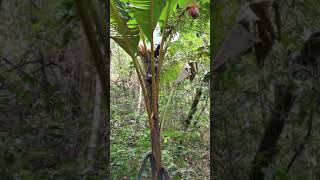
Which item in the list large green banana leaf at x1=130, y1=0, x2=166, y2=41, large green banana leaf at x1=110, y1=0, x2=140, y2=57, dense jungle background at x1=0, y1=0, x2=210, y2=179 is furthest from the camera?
large green banana leaf at x1=110, y1=0, x2=140, y2=57

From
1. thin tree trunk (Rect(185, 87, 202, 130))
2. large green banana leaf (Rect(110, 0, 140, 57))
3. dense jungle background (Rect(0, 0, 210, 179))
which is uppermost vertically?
large green banana leaf (Rect(110, 0, 140, 57))

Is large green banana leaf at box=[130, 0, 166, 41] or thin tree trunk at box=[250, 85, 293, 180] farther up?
large green banana leaf at box=[130, 0, 166, 41]

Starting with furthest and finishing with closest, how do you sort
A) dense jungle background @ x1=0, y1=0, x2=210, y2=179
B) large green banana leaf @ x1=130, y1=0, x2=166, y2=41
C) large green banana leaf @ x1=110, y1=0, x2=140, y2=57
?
large green banana leaf @ x1=110, y1=0, x2=140, y2=57, large green banana leaf @ x1=130, y1=0, x2=166, y2=41, dense jungle background @ x1=0, y1=0, x2=210, y2=179

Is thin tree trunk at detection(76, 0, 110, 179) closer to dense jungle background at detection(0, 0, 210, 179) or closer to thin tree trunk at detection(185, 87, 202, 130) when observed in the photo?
dense jungle background at detection(0, 0, 210, 179)

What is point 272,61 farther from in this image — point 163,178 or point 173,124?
point 173,124

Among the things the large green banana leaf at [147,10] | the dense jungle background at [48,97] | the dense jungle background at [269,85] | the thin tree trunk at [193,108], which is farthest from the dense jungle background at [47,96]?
the thin tree trunk at [193,108]

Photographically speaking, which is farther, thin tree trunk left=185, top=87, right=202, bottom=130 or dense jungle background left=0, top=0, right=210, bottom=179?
thin tree trunk left=185, top=87, right=202, bottom=130

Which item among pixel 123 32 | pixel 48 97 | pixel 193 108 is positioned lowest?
pixel 193 108

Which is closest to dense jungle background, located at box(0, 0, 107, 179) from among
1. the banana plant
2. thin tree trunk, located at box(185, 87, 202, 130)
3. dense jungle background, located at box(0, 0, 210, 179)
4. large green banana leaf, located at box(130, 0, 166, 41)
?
dense jungle background, located at box(0, 0, 210, 179)

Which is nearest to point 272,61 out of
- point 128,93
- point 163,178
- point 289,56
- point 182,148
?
point 289,56

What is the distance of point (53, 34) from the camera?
101 centimetres

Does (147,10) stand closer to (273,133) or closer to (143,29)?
(143,29)

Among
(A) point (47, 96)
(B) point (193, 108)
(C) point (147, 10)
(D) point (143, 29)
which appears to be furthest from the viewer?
(B) point (193, 108)

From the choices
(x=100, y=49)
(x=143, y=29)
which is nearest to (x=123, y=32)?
(x=143, y=29)
